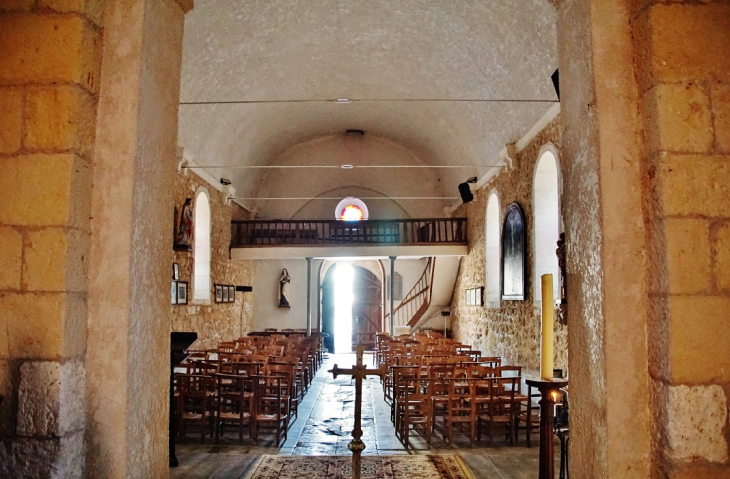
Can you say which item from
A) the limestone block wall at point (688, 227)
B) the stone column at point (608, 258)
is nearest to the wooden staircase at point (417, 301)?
the stone column at point (608, 258)

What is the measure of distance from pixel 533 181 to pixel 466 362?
4030 millimetres

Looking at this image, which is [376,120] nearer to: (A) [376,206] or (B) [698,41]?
(A) [376,206]

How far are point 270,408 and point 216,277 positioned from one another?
7.41 meters

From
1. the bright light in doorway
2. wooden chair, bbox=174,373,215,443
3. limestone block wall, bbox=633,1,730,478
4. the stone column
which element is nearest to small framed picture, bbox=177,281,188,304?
wooden chair, bbox=174,373,215,443

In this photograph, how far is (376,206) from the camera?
19.7 meters

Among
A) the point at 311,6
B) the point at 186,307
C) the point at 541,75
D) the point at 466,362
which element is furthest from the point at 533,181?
the point at 186,307

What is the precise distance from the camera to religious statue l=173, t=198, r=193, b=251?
10501 mm

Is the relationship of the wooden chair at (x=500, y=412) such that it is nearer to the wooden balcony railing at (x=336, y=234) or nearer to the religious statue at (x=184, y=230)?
the religious statue at (x=184, y=230)

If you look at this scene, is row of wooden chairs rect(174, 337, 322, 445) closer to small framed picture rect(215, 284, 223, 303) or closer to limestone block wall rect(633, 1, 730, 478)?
limestone block wall rect(633, 1, 730, 478)

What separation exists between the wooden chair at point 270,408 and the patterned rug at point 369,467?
72cm

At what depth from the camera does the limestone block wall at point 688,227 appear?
2.11 metres

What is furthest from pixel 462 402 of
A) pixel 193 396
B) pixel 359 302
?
pixel 359 302

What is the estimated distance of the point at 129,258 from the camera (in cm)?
235

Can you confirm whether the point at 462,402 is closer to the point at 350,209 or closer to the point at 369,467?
the point at 369,467
